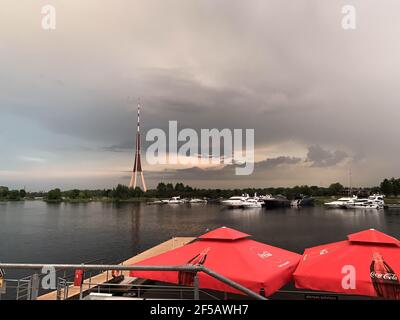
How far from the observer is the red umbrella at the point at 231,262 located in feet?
23.1

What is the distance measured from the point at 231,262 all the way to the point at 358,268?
287 cm

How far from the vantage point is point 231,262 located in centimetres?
793

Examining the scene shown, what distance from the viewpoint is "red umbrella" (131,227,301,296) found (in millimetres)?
7055

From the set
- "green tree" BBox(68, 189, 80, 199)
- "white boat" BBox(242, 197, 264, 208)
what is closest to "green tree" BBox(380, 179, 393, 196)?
"white boat" BBox(242, 197, 264, 208)

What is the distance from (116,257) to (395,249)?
31.4 m

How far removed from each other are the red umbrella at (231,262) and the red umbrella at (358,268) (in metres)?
0.63

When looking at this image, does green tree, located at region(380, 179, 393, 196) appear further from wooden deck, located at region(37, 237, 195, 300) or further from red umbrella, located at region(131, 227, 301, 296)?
red umbrella, located at region(131, 227, 301, 296)

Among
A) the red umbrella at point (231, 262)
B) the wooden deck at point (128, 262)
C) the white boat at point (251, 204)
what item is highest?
the red umbrella at point (231, 262)

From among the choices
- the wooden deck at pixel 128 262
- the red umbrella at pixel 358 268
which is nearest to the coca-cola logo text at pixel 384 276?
the red umbrella at pixel 358 268

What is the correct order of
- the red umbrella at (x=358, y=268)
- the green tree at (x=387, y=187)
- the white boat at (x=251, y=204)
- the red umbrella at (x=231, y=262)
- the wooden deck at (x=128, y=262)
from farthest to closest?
the green tree at (x=387, y=187) → the white boat at (x=251, y=204) → the wooden deck at (x=128, y=262) → the red umbrella at (x=231, y=262) → the red umbrella at (x=358, y=268)

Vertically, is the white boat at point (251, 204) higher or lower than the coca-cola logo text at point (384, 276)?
lower

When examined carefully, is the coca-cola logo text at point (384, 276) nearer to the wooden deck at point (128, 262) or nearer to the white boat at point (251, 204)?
the wooden deck at point (128, 262)

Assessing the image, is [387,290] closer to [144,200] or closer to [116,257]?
[116,257]

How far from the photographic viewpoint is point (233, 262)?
7902mm
